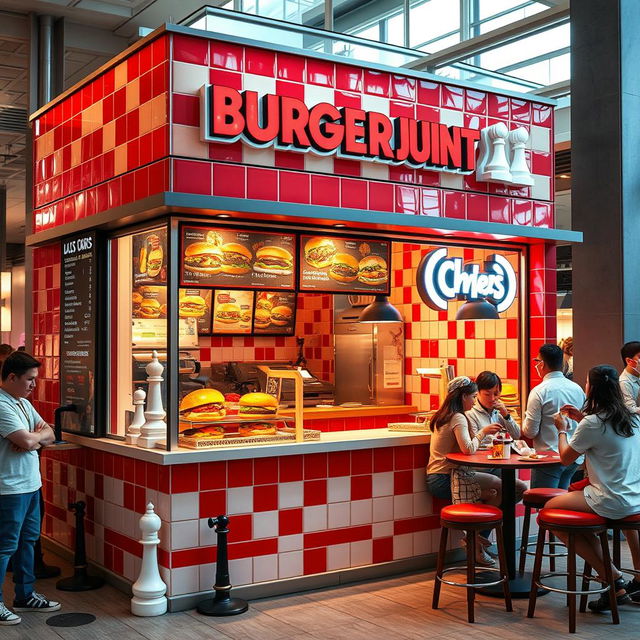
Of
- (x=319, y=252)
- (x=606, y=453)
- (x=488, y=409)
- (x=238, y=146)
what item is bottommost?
(x=606, y=453)

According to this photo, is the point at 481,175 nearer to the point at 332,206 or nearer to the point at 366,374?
the point at 332,206

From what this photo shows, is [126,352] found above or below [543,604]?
above

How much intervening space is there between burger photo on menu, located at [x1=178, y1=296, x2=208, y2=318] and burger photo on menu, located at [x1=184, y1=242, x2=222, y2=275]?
2.55m

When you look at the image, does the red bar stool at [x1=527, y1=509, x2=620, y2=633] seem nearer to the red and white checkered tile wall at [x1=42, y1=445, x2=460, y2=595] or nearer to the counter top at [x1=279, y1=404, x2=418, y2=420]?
the red and white checkered tile wall at [x1=42, y1=445, x2=460, y2=595]

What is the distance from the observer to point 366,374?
30.0ft

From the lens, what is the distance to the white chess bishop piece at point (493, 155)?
666cm

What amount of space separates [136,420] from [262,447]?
0.98m

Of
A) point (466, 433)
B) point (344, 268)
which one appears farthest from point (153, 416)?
point (466, 433)

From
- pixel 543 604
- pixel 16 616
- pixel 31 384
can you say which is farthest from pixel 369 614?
pixel 31 384

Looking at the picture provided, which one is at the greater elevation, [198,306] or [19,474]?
[198,306]

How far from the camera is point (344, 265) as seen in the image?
632 cm

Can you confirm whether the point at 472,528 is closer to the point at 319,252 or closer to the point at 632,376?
the point at 319,252


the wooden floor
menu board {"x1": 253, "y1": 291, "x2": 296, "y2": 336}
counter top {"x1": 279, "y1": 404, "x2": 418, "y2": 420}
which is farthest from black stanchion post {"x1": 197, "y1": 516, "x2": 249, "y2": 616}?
menu board {"x1": 253, "y1": 291, "x2": 296, "y2": 336}

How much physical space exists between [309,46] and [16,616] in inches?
169
